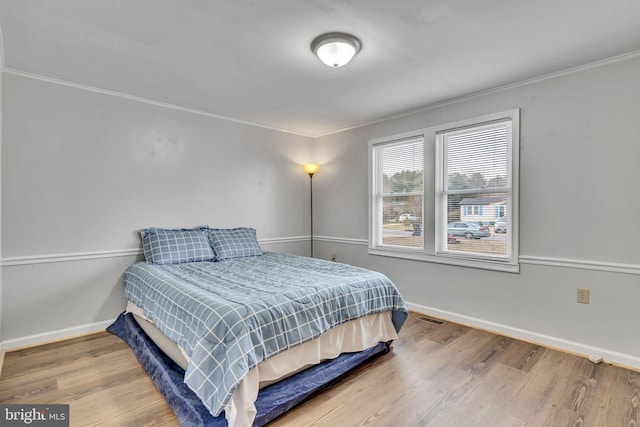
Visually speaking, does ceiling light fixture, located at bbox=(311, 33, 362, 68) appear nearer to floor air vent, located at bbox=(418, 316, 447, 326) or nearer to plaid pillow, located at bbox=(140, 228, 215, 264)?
plaid pillow, located at bbox=(140, 228, 215, 264)


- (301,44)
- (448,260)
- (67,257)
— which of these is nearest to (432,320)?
(448,260)

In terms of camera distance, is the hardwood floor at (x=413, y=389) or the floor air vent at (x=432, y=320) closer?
the hardwood floor at (x=413, y=389)

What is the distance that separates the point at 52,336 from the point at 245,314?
2311mm

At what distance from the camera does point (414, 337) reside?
117 inches

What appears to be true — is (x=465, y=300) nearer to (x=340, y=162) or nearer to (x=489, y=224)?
(x=489, y=224)

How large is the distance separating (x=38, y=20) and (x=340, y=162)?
Result: 3.35m

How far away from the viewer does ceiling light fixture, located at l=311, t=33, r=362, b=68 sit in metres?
2.13

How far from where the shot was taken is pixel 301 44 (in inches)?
88.5

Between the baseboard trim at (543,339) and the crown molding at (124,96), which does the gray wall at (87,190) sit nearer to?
the crown molding at (124,96)

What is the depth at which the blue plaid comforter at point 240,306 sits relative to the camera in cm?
165

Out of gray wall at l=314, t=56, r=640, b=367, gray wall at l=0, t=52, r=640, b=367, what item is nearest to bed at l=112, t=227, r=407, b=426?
gray wall at l=0, t=52, r=640, b=367

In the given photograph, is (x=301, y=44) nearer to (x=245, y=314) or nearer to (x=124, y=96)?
(x=245, y=314)

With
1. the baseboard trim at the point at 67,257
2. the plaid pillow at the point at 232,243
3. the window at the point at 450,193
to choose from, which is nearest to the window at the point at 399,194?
the window at the point at 450,193

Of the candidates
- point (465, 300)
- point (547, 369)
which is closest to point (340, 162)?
point (465, 300)
